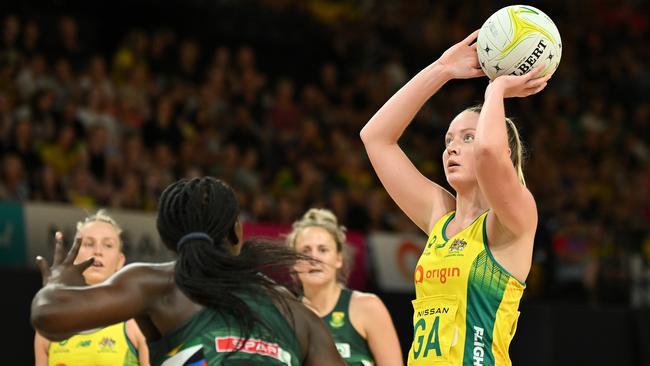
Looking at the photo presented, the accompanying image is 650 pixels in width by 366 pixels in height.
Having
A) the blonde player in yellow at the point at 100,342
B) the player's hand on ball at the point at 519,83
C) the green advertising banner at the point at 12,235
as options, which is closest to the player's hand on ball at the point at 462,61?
the player's hand on ball at the point at 519,83

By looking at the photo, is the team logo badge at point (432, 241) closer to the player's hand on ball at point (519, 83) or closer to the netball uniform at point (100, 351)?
the player's hand on ball at point (519, 83)

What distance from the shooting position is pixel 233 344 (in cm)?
284

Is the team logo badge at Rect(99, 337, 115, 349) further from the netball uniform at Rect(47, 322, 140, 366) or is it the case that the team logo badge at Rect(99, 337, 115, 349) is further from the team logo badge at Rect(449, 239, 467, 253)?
the team logo badge at Rect(449, 239, 467, 253)

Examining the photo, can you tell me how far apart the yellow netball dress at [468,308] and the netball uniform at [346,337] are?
1.70 m

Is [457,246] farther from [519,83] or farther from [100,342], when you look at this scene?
[100,342]

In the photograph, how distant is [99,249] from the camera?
543 centimetres

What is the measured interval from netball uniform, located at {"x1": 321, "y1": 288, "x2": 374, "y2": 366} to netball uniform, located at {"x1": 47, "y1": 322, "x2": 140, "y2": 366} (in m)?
1.06

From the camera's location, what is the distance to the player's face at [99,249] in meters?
5.42

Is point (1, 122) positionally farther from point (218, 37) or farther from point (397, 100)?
point (397, 100)

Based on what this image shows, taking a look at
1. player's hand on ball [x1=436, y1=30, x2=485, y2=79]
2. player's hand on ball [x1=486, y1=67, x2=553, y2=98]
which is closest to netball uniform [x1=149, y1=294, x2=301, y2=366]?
player's hand on ball [x1=486, y1=67, x2=553, y2=98]

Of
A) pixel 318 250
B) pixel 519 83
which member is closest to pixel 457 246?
pixel 519 83

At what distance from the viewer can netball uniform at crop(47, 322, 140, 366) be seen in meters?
5.32

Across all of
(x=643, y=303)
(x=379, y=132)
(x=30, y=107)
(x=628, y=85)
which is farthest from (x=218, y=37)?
(x=379, y=132)

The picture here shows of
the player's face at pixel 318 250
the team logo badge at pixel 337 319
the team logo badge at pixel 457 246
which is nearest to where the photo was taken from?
the team logo badge at pixel 457 246
